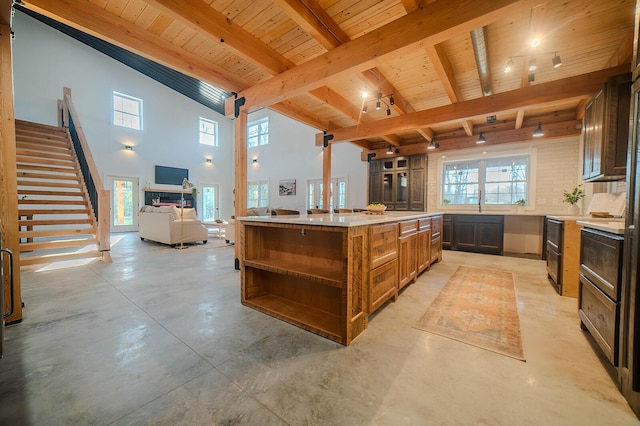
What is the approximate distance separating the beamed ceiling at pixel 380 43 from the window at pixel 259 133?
22.8ft

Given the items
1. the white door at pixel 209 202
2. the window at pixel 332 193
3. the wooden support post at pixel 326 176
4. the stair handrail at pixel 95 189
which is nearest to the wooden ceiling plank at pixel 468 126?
the wooden support post at pixel 326 176

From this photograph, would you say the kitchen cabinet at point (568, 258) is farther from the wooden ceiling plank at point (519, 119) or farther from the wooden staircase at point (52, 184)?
the wooden staircase at point (52, 184)

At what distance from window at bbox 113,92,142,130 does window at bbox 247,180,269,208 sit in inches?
182

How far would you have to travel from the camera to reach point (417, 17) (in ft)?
7.74

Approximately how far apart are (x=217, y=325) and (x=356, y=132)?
4.66m

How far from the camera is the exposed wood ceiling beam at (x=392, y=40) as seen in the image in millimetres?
2086

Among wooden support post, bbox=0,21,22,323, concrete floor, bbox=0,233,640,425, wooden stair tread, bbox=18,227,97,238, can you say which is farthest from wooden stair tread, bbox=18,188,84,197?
wooden support post, bbox=0,21,22,323

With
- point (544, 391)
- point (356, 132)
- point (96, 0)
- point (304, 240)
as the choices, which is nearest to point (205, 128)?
point (356, 132)

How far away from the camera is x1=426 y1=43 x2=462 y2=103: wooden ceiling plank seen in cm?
289

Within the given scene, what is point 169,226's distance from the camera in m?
5.84

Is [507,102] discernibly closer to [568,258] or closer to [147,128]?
[568,258]

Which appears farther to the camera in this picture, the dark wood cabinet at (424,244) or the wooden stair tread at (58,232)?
the wooden stair tread at (58,232)

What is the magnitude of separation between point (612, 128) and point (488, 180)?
3.62m

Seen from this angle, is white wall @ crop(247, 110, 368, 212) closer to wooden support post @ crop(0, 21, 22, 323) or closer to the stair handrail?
the stair handrail
